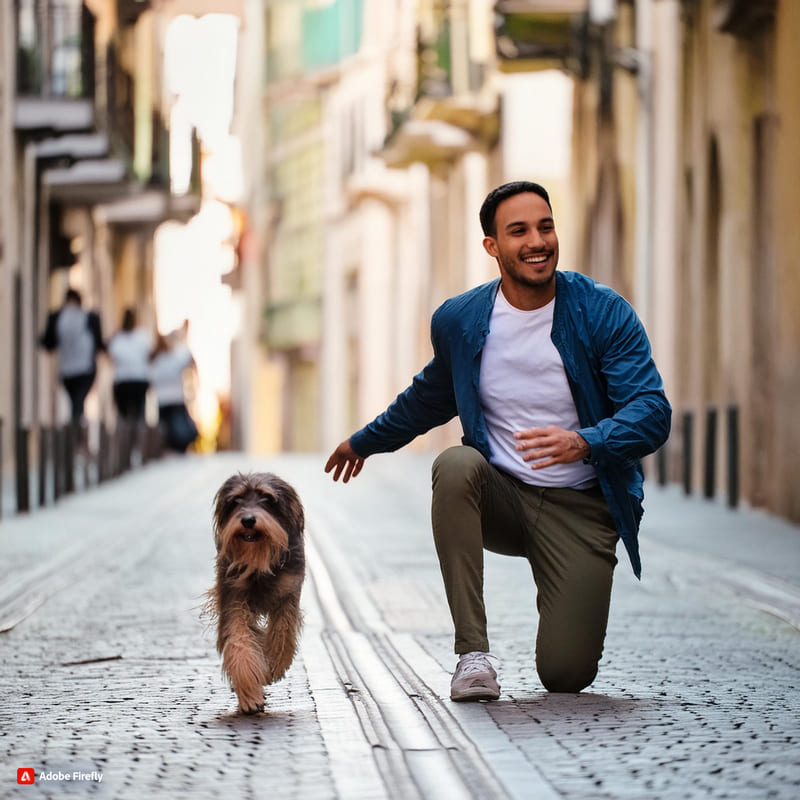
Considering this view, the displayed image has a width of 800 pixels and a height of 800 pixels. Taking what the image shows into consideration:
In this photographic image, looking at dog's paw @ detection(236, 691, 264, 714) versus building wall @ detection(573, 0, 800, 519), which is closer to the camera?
dog's paw @ detection(236, 691, 264, 714)

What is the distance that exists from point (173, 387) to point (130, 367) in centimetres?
340

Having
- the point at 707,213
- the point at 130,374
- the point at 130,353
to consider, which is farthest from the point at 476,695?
the point at 130,374

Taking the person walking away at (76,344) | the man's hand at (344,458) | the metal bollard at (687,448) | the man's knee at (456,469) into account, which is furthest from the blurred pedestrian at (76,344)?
the man's knee at (456,469)

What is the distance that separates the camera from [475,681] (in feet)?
20.5

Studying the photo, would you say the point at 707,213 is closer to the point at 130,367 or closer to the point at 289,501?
the point at 130,367

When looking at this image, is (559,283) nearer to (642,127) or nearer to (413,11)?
(642,127)

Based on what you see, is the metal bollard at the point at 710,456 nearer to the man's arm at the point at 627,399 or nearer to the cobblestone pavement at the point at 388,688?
the cobblestone pavement at the point at 388,688

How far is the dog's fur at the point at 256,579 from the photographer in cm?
599

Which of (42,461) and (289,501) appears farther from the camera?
(42,461)

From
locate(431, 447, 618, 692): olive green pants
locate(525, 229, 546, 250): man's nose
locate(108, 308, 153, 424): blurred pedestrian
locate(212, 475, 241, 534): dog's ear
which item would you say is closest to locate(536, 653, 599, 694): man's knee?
locate(431, 447, 618, 692): olive green pants

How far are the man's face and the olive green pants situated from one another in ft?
1.94

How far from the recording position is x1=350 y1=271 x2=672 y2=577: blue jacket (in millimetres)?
6195

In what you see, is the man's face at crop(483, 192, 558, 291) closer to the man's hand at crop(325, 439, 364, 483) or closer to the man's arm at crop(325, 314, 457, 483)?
the man's arm at crop(325, 314, 457, 483)

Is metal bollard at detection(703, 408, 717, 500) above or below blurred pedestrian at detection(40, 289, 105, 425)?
below
